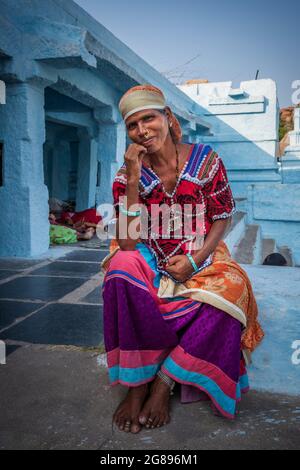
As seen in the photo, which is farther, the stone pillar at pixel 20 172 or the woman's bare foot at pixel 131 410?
the stone pillar at pixel 20 172

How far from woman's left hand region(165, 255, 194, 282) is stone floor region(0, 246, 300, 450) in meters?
0.52

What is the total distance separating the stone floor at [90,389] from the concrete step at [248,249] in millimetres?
2663

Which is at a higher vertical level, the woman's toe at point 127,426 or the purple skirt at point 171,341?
the purple skirt at point 171,341

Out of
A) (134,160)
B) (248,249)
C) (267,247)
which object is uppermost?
(134,160)

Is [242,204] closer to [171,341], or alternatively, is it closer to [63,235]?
[63,235]

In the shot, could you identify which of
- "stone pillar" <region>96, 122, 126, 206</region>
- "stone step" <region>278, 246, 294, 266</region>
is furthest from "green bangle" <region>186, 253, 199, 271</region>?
"stone step" <region>278, 246, 294, 266</region>

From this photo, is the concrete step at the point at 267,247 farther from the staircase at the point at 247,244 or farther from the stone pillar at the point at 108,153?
the stone pillar at the point at 108,153

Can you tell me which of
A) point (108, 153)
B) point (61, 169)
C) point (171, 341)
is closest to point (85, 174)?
point (108, 153)

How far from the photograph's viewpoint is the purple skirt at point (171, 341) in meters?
1.54

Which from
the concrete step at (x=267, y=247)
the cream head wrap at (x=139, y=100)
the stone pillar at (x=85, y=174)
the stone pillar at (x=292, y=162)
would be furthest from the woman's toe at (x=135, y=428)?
the stone pillar at (x=292, y=162)

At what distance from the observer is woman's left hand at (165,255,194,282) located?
1703 mm

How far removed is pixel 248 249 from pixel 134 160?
512cm

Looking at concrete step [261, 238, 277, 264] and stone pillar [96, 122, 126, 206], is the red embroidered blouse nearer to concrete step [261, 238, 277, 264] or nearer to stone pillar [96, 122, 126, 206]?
stone pillar [96, 122, 126, 206]

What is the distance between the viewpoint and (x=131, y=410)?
1.51 metres
